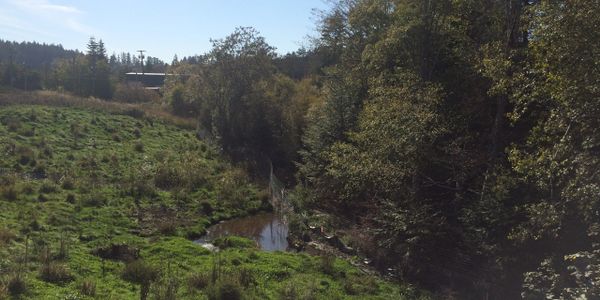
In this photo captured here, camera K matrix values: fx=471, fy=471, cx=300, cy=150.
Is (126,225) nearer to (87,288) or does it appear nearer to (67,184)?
(67,184)

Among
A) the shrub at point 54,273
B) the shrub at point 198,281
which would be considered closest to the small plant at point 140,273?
the shrub at point 198,281

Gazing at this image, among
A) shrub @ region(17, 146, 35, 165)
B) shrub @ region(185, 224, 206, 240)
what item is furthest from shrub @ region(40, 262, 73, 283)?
shrub @ region(17, 146, 35, 165)

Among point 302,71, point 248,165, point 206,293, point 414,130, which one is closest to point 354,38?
point 248,165

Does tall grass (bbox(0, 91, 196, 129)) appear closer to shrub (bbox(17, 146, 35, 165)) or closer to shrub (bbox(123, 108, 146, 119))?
shrub (bbox(123, 108, 146, 119))

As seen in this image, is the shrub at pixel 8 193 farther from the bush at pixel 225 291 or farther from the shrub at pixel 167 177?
the bush at pixel 225 291

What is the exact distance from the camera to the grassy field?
38.1 feet

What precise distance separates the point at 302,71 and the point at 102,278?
50.0 meters

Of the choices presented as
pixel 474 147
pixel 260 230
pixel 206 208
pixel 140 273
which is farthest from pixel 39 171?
pixel 474 147

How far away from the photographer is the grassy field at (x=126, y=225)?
11.6m

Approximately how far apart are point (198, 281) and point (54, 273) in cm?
340

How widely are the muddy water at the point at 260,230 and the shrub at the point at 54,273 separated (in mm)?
6763

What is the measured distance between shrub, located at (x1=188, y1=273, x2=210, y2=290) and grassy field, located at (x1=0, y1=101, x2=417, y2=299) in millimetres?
26

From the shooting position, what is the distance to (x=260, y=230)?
67.8 feet

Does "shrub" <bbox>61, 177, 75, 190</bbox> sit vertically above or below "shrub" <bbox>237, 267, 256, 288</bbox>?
above
